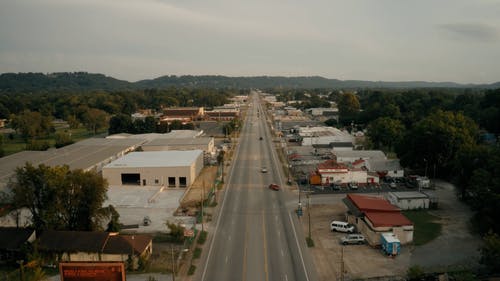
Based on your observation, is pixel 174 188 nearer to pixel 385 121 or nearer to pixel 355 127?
pixel 385 121

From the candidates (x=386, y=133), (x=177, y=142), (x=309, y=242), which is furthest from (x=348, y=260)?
(x=386, y=133)

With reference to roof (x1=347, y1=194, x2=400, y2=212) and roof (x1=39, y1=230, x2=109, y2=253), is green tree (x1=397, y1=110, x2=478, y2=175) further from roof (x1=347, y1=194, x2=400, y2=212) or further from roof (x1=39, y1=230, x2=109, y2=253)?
roof (x1=39, y1=230, x2=109, y2=253)

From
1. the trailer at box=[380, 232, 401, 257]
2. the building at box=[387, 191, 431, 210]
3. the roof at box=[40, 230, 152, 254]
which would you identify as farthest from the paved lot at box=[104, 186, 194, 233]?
the building at box=[387, 191, 431, 210]

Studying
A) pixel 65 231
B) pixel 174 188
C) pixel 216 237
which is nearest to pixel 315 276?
pixel 216 237

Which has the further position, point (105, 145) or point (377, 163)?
point (105, 145)

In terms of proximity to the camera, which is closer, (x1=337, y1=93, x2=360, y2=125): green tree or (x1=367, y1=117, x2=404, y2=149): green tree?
(x1=367, y1=117, x2=404, y2=149): green tree

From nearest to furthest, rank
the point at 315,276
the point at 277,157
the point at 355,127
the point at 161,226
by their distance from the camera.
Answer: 1. the point at 315,276
2. the point at 161,226
3. the point at 277,157
4. the point at 355,127
